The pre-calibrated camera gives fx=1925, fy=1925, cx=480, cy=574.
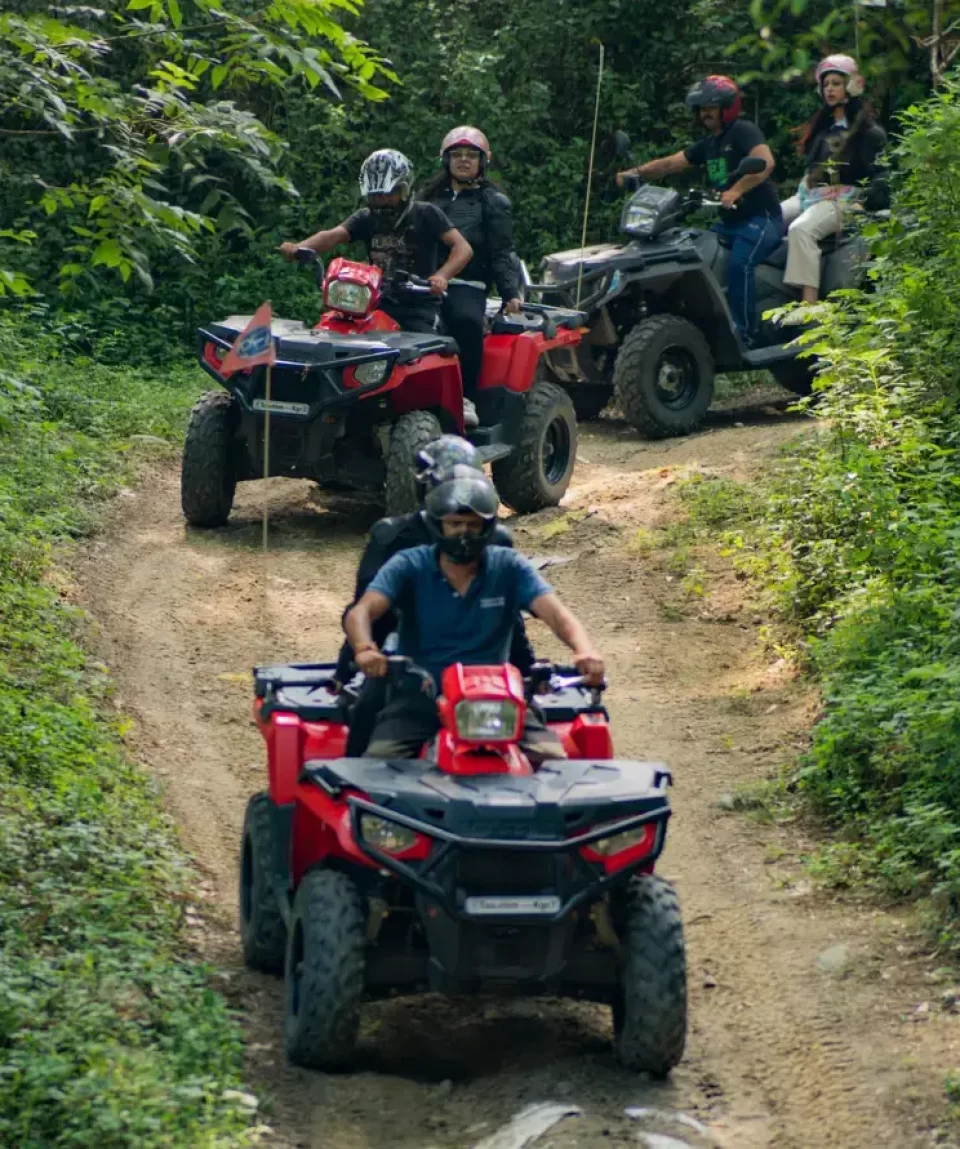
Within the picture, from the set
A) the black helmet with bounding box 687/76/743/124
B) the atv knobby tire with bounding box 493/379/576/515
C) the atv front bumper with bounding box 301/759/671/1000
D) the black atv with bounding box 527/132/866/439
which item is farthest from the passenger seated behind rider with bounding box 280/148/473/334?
the atv front bumper with bounding box 301/759/671/1000

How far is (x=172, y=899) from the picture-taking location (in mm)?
6699

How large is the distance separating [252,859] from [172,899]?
0.45 metres

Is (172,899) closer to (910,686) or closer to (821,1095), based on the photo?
(821,1095)

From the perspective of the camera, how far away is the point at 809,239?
1418 cm

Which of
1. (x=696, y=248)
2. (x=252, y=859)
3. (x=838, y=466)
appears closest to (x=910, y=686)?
(x=838, y=466)

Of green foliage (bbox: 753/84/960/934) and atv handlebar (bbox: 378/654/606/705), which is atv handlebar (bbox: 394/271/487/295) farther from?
atv handlebar (bbox: 378/654/606/705)

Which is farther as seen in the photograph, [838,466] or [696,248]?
[696,248]

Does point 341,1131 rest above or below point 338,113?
below

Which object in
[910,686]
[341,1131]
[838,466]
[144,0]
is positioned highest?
[144,0]

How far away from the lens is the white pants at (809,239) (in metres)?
14.1

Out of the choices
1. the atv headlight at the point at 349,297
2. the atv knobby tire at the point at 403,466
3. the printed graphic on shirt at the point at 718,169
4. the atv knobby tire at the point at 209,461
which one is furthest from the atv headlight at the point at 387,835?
the printed graphic on shirt at the point at 718,169

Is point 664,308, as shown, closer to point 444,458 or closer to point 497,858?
point 444,458

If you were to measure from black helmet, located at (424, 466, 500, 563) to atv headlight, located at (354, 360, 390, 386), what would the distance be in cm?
499

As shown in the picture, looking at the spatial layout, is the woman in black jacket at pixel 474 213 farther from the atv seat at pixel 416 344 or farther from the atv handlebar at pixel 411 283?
the atv seat at pixel 416 344
